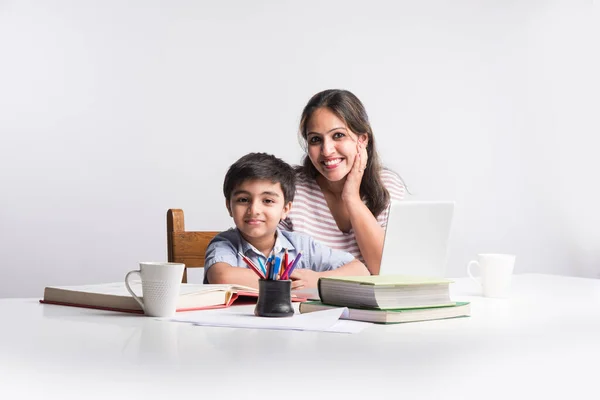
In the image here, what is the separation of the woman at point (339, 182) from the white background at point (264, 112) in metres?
1.40

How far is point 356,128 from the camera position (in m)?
2.25

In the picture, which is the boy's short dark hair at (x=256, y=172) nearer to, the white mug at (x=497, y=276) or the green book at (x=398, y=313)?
the white mug at (x=497, y=276)

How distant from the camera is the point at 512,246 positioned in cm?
441

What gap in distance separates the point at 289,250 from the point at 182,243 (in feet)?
0.95

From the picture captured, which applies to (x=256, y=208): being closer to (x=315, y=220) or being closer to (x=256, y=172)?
(x=256, y=172)

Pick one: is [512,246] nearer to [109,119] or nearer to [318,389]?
[109,119]

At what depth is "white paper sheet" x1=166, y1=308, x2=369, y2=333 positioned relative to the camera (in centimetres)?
102

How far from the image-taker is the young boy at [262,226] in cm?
177

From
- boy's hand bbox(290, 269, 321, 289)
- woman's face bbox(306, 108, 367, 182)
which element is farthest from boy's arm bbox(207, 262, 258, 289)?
woman's face bbox(306, 108, 367, 182)

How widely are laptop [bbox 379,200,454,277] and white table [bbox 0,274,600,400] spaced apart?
277 mm

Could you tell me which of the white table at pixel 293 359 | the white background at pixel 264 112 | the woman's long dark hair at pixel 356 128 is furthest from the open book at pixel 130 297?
the white background at pixel 264 112

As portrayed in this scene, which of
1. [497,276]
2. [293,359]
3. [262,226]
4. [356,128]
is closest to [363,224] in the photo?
[356,128]

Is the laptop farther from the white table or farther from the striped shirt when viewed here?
the striped shirt

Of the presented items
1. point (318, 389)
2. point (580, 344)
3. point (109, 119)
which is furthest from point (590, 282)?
point (109, 119)
